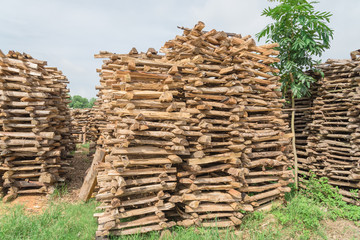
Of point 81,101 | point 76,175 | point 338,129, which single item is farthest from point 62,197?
point 81,101

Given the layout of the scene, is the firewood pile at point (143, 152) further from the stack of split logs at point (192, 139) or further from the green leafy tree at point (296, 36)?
the green leafy tree at point (296, 36)

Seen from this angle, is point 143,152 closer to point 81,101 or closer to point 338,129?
point 338,129

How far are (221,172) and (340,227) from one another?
425cm

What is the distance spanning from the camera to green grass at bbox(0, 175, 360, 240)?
17.3 feet

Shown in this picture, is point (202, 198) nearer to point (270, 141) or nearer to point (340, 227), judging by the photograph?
point (270, 141)

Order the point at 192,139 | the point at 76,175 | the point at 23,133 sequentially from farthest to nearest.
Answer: the point at 76,175
the point at 23,133
the point at 192,139

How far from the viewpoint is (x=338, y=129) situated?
27.8 ft

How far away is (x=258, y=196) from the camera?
6.69 meters

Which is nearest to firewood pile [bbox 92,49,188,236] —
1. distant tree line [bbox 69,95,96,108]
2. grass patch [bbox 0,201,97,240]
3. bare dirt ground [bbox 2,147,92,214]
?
grass patch [bbox 0,201,97,240]

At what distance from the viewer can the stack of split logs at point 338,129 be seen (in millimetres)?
7969

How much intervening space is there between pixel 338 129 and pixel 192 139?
6.34 m

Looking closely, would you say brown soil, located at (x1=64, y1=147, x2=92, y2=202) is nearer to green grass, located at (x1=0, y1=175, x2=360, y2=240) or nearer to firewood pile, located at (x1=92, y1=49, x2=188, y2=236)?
green grass, located at (x1=0, y1=175, x2=360, y2=240)

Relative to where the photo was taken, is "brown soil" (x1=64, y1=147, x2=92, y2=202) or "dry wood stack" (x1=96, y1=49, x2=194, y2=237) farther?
"brown soil" (x1=64, y1=147, x2=92, y2=202)

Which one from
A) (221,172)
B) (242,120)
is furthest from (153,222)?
(242,120)
